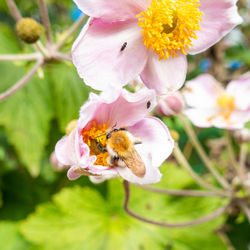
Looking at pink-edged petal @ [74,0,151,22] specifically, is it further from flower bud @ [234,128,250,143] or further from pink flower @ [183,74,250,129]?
flower bud @ [234,128,250,143]

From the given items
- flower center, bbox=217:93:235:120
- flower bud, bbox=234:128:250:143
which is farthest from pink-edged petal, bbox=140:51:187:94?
flower bud, bbox=234:128:250:143

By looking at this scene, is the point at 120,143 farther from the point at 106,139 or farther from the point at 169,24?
the point at 169,24

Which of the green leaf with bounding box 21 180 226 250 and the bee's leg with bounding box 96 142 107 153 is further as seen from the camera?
the green leaf with bounding box 21 180 226 250

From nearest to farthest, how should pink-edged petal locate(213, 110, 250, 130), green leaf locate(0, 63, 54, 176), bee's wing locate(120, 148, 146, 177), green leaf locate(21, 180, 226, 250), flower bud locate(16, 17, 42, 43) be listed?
bee's wing locate(120, 148, 146, 177) < flower bud locate(16, 17, 42, 43) < pink-edged petal locate(213, 110, 250, 130) < green leaf locate(0, 63, 54, 176) < green leaf locate(21, 180, 226, 250)

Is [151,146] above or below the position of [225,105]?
above

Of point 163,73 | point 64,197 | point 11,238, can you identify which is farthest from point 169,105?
point 11,238

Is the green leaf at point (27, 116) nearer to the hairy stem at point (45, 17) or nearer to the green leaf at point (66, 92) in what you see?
the green leaf at point (66, 92)
